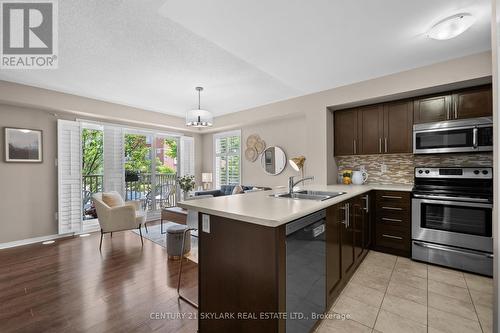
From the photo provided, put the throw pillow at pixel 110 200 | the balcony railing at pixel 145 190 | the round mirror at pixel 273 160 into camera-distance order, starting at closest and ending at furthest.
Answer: the throw pillow at pixel 110 200, the balcony railing at pixel 145 190, the round mirror at pixel 273 160

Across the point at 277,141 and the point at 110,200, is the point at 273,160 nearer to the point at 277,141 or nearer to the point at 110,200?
the point at 277,141

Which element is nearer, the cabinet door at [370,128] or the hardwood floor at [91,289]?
the hardwood floor at [91,289]

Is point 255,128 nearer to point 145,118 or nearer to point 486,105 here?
point 145,118

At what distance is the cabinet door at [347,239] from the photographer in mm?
2113

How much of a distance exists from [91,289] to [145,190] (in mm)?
3414

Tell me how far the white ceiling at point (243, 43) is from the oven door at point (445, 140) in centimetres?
89

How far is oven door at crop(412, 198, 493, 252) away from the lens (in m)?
2.40

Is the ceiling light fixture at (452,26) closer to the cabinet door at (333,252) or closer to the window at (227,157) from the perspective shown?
the cabinet door at (333,252)

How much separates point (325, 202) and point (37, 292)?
9.69 feet

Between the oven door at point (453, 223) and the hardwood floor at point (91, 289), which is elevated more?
the oven door at point (453, 223)

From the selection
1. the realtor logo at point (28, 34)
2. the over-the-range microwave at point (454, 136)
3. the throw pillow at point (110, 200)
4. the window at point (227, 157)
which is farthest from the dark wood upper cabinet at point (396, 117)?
the throw pillow at point (110, 200)

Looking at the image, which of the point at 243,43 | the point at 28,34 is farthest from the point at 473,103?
the point at 28,34

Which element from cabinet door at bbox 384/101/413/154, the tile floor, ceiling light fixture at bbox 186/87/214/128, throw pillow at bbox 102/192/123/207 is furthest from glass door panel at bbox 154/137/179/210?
cabinet door at bbox 384/101/413/154

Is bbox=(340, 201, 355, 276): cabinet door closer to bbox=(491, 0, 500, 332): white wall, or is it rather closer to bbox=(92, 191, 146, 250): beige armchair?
bbox=(491, 0, 500, 332): white wall
